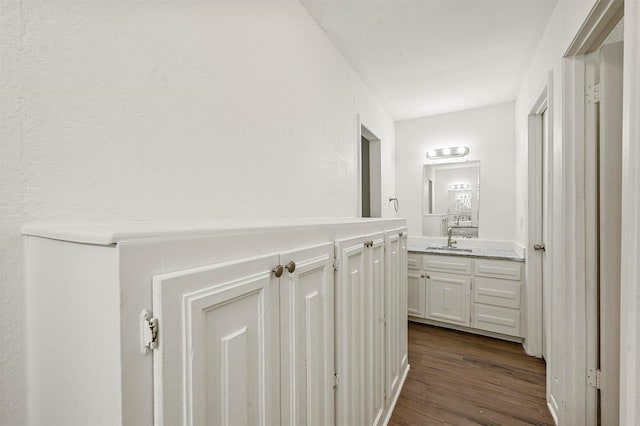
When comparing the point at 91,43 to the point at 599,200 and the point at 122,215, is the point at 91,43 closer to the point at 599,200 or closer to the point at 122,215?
the point at 122,215

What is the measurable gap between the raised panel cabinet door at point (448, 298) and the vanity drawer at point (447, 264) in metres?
0.06

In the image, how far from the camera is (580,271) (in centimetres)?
144

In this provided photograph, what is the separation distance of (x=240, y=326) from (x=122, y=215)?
48 centimetres

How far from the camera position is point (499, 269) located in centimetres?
266

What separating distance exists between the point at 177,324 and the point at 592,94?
2.11 m

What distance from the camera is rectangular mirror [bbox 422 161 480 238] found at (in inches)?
130

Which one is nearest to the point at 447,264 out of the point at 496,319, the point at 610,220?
the point at 496,319

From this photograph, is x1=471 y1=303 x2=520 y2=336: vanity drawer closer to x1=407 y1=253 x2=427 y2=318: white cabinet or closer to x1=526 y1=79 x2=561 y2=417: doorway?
x1=526 y1=79 x2=561 y2=417: doorway

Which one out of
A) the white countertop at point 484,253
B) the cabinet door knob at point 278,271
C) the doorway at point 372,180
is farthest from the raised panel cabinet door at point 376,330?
the white countertop at point 484,253

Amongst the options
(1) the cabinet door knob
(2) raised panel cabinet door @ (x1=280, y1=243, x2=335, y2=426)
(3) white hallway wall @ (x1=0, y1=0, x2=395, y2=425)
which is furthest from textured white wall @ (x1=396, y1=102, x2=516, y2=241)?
(1) the cabinet door knob

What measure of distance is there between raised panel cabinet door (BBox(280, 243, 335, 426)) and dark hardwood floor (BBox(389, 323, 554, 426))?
1.07 m

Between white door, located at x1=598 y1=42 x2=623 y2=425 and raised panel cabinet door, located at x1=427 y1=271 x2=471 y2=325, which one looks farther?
raised panel cabinet door, located at x1=427 y1=271 x2=471 y2=325

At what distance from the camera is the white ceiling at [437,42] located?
5.45ft

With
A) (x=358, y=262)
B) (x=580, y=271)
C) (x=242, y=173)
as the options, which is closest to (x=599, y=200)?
(x=580, y=271)
